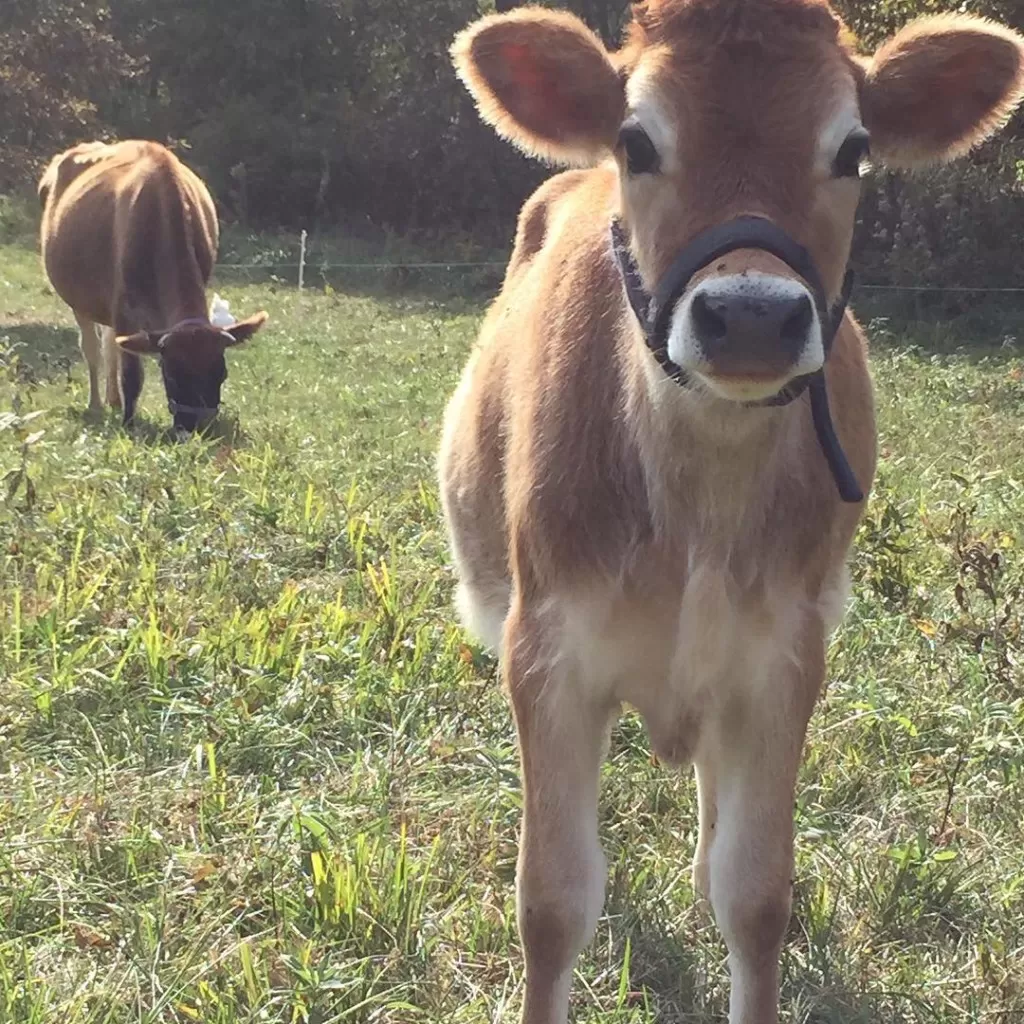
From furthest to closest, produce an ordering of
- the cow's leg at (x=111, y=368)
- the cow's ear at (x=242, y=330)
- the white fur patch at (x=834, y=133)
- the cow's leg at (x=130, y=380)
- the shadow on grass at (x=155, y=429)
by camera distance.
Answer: the cow's leg at (x=111, y=368) < the cow's ear at (x=242, y=330) < the cow's leg at (x=130, y=380) < the shadow on grass at (x=155, y=429) < the white fur patch at (x=834, y=133)

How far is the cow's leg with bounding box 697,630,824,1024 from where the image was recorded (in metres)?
2.46

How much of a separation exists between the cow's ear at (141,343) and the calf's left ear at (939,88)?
670 centimetres

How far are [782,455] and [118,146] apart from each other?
10.9 m

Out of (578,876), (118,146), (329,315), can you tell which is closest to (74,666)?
(578,876)

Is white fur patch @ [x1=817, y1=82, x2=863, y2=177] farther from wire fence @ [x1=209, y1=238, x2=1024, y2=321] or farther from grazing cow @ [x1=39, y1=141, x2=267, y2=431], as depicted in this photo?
wire fence @ [x1=209, y1=238, x2=1024, y2=321]

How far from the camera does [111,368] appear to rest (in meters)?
9.63

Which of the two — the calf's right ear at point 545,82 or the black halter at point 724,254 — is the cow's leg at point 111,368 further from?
the black halter at point 724,254

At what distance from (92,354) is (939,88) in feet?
28.4

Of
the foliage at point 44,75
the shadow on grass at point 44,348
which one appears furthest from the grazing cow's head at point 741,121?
the foliage at point 44,75

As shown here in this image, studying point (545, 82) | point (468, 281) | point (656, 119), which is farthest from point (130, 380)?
point (468, 281)

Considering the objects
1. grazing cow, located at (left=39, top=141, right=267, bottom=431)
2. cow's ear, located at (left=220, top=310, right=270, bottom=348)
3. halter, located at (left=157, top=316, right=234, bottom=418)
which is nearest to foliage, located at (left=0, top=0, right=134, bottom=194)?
grazing cow, located at (left=39, top=141, right=267, bottom=431)

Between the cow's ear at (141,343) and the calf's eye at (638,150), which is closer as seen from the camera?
the calf's eye at (638,150)

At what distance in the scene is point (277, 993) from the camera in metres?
2.45

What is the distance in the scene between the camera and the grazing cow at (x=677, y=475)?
2.20 meters
